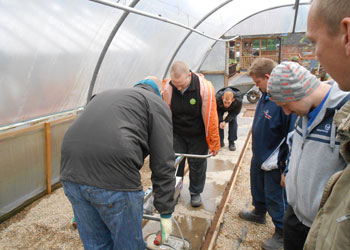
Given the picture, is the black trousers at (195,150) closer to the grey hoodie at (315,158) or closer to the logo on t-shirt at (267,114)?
the logo on t-shirt at (267,114)

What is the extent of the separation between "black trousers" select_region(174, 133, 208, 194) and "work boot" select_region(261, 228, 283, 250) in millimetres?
1071

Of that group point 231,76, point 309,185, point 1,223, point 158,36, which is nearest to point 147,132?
point 309,185

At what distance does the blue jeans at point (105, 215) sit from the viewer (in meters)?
1.53

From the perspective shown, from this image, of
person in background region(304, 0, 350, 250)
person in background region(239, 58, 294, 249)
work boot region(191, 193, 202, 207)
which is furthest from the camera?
work boot region(191, 193, 202, 207)

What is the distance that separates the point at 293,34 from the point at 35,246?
1036cm

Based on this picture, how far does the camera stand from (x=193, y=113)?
3.01 m

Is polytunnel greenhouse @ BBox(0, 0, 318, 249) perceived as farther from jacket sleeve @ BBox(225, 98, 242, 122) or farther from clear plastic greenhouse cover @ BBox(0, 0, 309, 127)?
jacket sleeve @ BBox(225, 98, 242, 122)

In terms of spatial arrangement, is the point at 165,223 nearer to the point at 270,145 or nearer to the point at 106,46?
the point at 270,145

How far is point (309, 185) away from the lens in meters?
1.48

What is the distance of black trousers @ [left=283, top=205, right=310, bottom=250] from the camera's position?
1684 millimetres

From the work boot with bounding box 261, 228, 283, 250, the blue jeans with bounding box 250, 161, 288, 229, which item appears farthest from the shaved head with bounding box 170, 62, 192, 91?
the work boot with bounding box 261, 228, 283, 250

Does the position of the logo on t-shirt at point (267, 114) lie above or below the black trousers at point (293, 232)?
above

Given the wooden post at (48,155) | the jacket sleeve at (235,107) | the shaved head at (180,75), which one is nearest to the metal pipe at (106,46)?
the wooden post at (48,155)

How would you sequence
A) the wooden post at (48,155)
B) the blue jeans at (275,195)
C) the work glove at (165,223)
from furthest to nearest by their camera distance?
the wooden post at (48,155) → the blue jeans at (275,195) → the work glove at (165,223)
